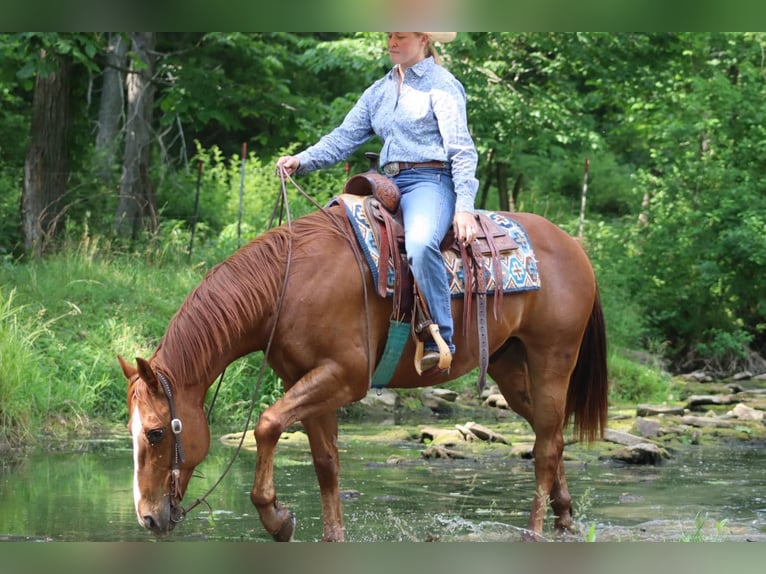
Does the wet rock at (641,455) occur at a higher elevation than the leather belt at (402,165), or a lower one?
lower

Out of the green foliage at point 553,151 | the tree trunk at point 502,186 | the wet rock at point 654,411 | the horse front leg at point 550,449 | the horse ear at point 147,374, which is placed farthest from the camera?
the tree trunk at point 502,186

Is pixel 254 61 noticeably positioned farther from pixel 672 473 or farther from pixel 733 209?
pixel 672 473

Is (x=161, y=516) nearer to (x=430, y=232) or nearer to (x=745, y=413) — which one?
(x=430, y=232)

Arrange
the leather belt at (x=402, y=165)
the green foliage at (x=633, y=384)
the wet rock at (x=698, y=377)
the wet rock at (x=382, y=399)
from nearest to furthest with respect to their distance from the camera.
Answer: the leather belt at (x=402, y=165), the wet rock at (x=382, y=399), the green foliage at (x=633, y=384), the wet rock at (x=698, y=377)

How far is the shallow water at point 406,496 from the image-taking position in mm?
5441

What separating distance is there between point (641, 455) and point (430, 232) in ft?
13.9

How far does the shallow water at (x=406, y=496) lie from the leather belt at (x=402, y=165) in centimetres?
180

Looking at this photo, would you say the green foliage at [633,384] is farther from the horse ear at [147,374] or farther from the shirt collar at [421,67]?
the horse ear at [147,374]

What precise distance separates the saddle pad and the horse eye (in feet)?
4.03

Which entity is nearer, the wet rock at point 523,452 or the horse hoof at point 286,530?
the horse hoof at point 286,530

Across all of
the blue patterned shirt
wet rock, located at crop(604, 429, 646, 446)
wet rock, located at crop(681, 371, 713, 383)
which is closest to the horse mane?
the blue patterned shirt

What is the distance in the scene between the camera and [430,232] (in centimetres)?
496

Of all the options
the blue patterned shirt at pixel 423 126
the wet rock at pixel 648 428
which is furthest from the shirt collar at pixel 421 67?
the wet rock at pixel 648 428
